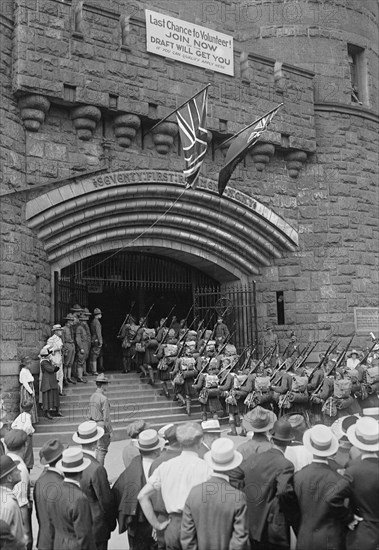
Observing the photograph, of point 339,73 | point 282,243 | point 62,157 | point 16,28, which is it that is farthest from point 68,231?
point 339,73

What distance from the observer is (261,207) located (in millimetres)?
15234

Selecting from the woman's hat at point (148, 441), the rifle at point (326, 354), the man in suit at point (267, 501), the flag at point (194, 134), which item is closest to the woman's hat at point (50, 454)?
the woman's hat at point (148, 441)

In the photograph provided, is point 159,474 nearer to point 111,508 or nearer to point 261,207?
point 111,508

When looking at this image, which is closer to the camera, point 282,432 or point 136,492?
point 136,492

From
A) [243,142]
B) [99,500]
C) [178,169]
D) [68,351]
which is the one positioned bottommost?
[99,500]

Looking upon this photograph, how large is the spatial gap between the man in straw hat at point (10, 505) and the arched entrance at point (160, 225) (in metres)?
8.21

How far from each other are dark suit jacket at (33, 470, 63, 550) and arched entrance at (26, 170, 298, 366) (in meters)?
8.29

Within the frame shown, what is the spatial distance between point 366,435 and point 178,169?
34.9 feet

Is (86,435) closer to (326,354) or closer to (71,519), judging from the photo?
(71,519)

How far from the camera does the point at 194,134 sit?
12133mm

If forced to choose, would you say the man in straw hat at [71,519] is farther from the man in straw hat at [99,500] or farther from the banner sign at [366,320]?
the banner sign at [366,320]

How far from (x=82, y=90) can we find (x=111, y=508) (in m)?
9.49

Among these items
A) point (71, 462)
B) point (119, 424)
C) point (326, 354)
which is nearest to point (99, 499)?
point (71, 462)

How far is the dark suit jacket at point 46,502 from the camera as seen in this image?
4113mm
